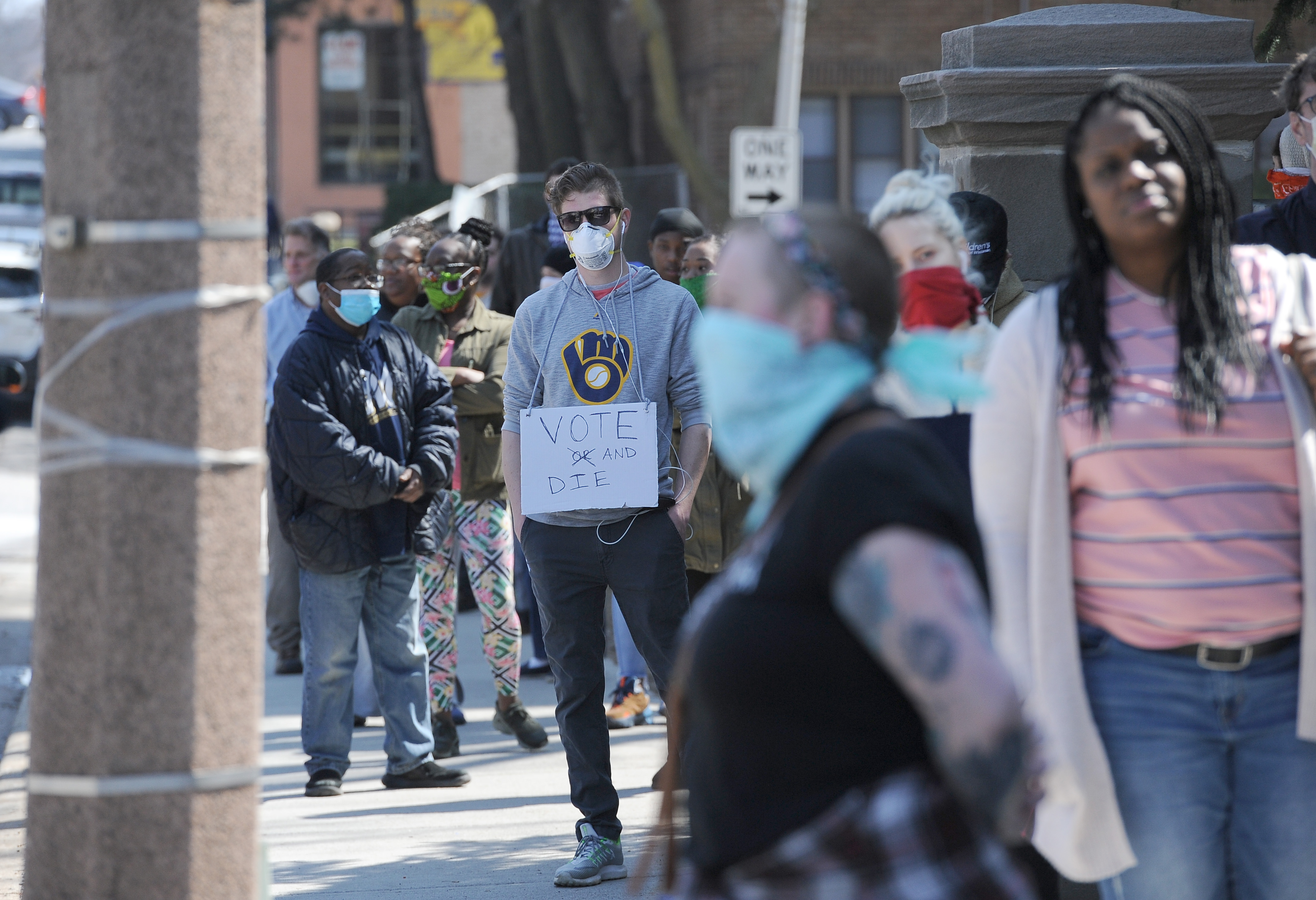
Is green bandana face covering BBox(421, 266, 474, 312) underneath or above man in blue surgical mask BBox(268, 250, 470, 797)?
above

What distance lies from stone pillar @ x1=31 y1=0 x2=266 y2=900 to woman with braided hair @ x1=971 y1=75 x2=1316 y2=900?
1380 millimetres

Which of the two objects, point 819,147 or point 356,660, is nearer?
point 356,660

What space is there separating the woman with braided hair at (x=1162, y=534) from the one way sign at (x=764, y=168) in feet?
35.4

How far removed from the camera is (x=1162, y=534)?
2805 millimetres

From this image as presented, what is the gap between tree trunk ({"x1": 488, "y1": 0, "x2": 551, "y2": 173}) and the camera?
2089cm

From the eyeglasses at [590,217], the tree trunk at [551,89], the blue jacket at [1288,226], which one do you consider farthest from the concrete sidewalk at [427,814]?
the tree trunk at [551,89]

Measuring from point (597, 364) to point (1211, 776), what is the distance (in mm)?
2892

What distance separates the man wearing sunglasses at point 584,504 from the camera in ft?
16.9

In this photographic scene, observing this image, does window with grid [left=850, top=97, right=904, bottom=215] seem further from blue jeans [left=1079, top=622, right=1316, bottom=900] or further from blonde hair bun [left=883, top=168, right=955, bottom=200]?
blue jeans [left=1079, top=622, right=1316, bottom=900]

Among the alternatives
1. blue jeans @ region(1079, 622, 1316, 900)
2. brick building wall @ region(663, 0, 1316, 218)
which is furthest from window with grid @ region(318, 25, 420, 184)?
blue jeans @ region(1079, 622, 1316, 900)

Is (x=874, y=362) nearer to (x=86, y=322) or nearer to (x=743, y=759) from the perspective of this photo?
(x=743, y=759)

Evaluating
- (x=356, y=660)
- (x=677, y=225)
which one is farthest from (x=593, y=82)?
(x=356, y=660)

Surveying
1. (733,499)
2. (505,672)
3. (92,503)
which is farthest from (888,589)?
(505,672)

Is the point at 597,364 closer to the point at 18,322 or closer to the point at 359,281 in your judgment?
the point at 359,281
